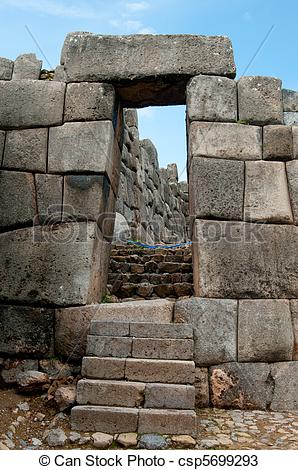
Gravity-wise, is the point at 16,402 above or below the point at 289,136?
below

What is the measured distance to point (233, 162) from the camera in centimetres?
412

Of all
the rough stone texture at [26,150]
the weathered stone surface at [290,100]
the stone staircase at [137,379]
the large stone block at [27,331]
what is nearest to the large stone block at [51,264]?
the large stone block at [27,331]

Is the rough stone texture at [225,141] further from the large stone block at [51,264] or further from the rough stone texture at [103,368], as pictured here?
the rough stone texture at [103,368]

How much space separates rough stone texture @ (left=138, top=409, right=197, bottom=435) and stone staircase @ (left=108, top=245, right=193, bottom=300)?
192 cm

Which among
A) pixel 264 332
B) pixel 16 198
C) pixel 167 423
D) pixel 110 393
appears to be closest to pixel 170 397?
pixel 167 423

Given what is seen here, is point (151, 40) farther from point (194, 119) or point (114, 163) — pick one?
point (114, 163)

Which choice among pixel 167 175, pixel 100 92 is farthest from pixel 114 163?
pixel 167 175

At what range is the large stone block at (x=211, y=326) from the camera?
3.60 meters

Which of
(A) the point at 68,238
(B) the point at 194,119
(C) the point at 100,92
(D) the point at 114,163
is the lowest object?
(A) the point at 68,238

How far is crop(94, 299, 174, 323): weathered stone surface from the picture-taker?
3.74 meters

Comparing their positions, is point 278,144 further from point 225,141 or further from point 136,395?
point 136,395

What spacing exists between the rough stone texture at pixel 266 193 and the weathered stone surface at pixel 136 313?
1.27m
